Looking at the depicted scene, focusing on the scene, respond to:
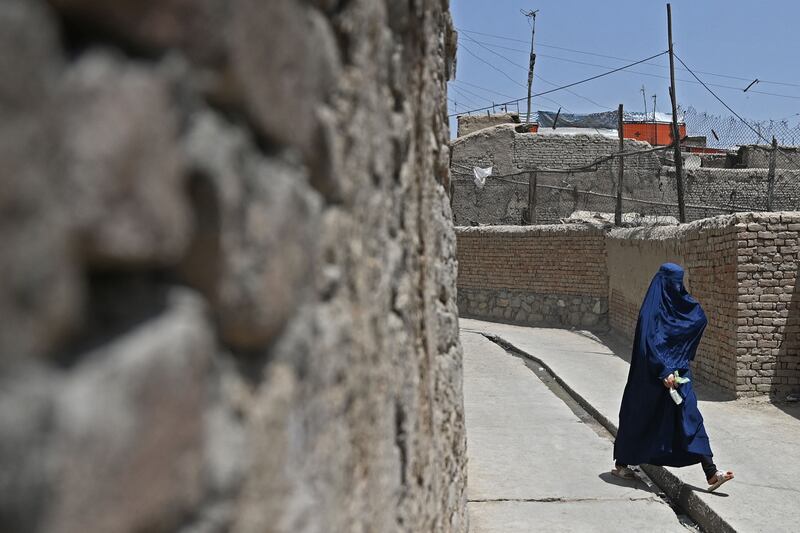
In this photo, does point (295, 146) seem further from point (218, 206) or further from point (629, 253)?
point (629, 253)

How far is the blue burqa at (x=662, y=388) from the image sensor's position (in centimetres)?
539

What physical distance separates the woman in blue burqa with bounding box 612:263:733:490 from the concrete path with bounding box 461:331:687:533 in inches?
10.6

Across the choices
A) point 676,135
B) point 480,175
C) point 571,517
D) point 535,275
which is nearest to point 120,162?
point 571,517

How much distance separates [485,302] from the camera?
59.8 feet

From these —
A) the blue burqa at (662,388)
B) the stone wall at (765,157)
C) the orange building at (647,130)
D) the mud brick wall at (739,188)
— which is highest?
the orange building at (647,130)

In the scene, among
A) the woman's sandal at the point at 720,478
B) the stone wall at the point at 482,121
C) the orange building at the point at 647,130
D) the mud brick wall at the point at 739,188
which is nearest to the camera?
the woman's sandal at the point at 720,478

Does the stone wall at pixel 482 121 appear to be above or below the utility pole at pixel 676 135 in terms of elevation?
above

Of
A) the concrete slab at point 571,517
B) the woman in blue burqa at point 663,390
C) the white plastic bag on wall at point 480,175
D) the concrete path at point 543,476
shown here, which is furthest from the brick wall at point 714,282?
the white plastic bag on wall at point 480,175

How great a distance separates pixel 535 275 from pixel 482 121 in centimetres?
1082

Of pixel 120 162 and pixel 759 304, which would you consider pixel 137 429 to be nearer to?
A: pixel 120 162

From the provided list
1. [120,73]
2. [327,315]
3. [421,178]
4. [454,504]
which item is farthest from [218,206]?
[454,504]

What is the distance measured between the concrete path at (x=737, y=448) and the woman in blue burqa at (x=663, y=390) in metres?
0.25

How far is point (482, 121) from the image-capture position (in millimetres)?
26766

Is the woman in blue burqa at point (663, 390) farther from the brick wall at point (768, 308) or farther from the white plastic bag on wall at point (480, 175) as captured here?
the white plastic bag on wall at point (480, 175)
